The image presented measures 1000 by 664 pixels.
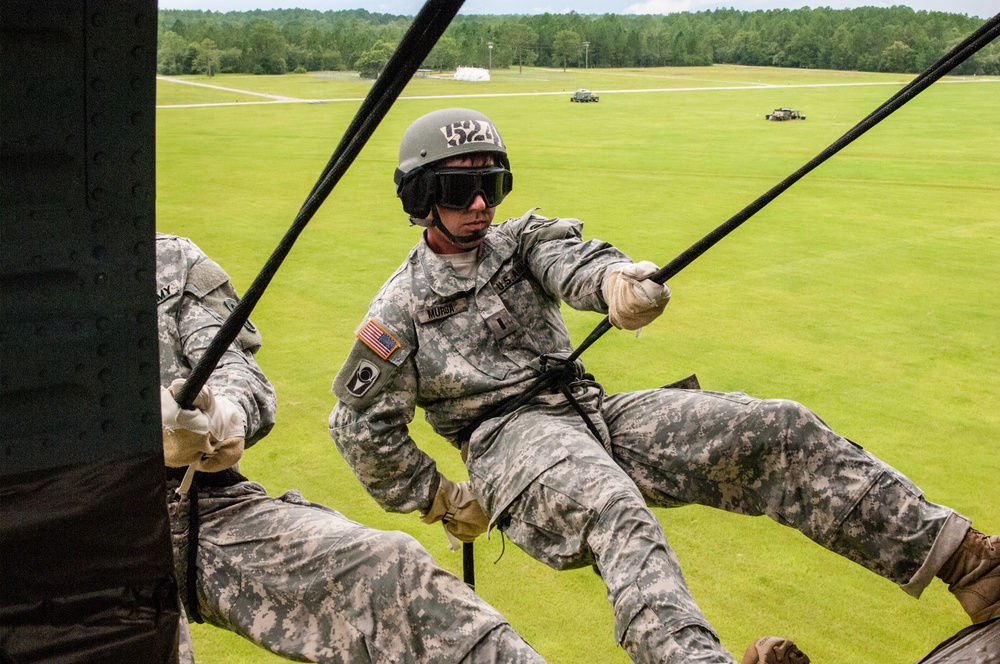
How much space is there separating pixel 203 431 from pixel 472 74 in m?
50.5

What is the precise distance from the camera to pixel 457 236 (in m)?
3.38

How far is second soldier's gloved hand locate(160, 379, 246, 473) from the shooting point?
91.4 inches

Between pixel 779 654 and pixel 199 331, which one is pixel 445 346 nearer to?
pixel 199 331

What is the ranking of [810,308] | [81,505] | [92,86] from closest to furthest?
[92,86], [81,505], [810,308]

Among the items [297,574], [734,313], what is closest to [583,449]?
[297,574]

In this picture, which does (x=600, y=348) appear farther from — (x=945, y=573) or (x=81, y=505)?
(x=81, y=505)

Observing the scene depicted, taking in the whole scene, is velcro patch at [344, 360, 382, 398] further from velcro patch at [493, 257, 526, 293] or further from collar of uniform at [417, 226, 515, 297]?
velcro patch at [493, 257, 526, 293]

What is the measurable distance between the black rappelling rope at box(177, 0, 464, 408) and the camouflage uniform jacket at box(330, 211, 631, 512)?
4.53 feet

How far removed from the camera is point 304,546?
2789 millimetres

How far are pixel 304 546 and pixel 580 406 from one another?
932mm

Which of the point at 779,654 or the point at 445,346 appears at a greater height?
the point at 445,346

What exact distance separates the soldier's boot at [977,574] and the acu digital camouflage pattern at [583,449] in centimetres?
4

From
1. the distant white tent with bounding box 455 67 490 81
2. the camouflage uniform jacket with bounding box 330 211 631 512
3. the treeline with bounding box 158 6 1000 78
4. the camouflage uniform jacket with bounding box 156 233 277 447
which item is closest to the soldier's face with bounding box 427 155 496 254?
the camouflage uniform jacket with bounding box 330 211 631 512

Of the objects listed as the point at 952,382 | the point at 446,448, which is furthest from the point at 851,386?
the point at 446,448
